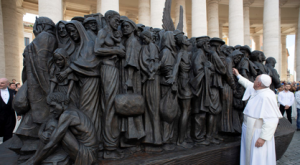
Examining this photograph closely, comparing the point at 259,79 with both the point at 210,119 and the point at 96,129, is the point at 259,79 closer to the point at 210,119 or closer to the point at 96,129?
the point at 210,119

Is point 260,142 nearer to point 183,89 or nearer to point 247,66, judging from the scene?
point 183,89

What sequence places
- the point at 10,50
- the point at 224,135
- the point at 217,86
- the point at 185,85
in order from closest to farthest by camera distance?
the point at 185,85 → the point at 217,86 → the point at 224,135 → the point at 10,50

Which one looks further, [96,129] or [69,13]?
[69,13]

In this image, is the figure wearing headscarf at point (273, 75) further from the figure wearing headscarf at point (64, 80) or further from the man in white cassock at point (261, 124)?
the figure wearing headscarf at point (64, 80)

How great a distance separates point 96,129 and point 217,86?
2807 mm

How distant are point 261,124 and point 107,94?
2.80m

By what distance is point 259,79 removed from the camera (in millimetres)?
3195

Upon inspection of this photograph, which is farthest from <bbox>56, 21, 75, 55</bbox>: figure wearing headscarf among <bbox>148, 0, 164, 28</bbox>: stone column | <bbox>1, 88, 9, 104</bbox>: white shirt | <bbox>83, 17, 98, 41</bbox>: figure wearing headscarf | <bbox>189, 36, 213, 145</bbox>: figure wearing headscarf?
<bbox>148, 0, 164, 28</bbox>: stone column

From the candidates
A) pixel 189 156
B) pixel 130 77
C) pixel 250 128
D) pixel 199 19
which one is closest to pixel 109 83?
pixel 130 77

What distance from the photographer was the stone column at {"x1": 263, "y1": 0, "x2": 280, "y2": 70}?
58.4ft

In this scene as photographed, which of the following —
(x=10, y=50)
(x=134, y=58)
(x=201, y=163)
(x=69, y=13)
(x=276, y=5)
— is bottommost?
(x=201, y=163)

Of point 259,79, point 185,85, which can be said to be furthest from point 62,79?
point 259,79

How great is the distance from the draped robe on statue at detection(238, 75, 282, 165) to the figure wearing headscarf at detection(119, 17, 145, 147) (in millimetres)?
1971

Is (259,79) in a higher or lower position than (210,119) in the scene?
higher
